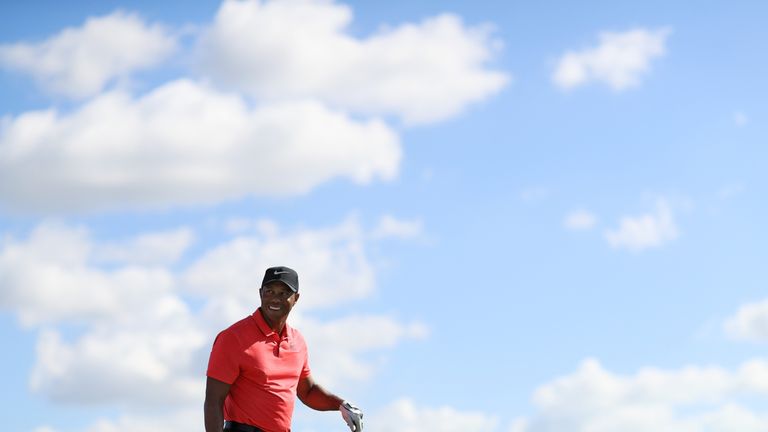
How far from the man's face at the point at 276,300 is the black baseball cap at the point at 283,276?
0.04 m

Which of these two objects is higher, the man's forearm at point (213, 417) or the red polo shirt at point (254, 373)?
the red polo shirt at point (254, 373)

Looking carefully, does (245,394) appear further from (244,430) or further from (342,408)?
(342,408)

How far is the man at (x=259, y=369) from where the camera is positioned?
8.27m

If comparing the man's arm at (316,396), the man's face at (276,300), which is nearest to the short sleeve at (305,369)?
the man's arm at (316,396)

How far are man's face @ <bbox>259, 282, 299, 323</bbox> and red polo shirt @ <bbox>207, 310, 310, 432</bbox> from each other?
3.6 inches

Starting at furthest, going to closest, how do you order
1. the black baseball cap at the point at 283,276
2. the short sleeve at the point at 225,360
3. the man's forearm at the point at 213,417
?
the black baseball cap at the point at 283,276, the short sleeve at the point at 225,360, the man's forearm at the point at 213,417

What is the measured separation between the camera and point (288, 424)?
8531 mm

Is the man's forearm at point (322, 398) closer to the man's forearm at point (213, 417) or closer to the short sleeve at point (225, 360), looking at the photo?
the short sleeve at point (225, 360)

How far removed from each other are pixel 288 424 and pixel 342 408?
0.88 metres

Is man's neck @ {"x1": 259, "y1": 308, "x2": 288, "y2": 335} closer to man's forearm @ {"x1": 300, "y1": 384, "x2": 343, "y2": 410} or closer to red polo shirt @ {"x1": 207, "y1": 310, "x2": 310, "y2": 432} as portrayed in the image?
red polo shirt @ {"x1": 207, "y1": 310, "x2": 310, "y2": 432}

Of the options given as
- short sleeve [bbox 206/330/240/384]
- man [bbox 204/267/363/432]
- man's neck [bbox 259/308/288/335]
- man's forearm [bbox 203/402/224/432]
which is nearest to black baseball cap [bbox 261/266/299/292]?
man [bbox 204/267/363/432]

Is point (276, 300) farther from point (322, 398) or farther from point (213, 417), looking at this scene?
point (322, 398)

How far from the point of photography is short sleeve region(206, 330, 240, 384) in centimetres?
827

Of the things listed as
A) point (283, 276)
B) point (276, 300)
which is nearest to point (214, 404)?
point (276, 300)
